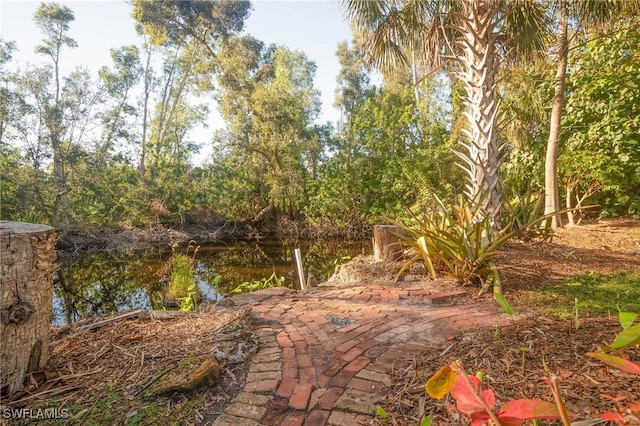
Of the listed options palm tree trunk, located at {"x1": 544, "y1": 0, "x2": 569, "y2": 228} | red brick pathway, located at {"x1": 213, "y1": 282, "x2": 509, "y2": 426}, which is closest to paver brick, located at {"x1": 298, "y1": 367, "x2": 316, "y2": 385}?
red brick pathway, located at {"x1": 213, "y1": 282, "x2": 509, "y2": 426}

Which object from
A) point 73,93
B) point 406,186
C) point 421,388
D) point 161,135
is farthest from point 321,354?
point 161,135

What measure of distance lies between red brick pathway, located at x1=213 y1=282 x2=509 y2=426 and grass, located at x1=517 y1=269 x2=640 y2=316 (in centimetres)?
40

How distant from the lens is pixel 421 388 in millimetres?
1495

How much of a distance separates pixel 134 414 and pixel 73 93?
14200mm

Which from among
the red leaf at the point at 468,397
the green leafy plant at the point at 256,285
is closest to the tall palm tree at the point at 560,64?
the green leafy plant at the point at 256,285

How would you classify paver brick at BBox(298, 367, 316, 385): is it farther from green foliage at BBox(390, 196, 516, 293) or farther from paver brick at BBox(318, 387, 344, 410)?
green foliage at BBox(390, 196, 516, 293)

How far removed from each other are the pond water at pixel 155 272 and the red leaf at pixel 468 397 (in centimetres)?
543

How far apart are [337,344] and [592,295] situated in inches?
89.0

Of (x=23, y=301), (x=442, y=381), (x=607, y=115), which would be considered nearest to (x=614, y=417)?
(x=442, y=381)

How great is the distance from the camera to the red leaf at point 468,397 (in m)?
0.59

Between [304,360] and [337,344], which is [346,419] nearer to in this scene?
[304,360]

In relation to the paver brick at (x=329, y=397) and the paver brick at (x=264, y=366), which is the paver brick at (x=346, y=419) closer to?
the paver brick at (x=329, y=397)

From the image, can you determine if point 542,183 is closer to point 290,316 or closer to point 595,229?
point 595,229

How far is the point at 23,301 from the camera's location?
160cm
